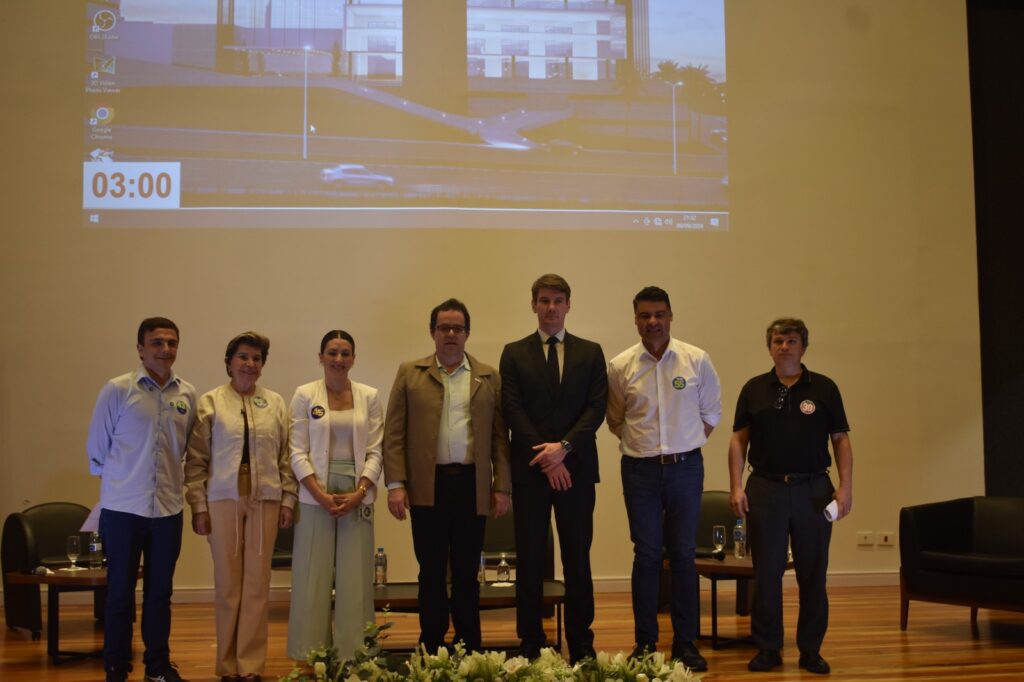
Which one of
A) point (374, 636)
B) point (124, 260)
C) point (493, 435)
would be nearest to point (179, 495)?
point (493, 435)

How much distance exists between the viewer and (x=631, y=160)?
659 centimetres

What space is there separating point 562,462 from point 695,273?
3042 mm

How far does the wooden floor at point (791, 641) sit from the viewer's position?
425cm

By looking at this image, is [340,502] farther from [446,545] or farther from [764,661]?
[764,661]

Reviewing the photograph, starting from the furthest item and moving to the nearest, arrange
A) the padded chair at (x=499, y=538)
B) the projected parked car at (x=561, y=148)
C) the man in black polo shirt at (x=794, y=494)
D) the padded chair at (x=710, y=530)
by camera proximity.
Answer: the projected parked car at (x=561, y=148) → the padded chair at (x=499, y=538) → the padded chair at (x=710, y=530) → the man in black polo shirt at (x=794, y=494)

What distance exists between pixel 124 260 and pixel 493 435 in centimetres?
344

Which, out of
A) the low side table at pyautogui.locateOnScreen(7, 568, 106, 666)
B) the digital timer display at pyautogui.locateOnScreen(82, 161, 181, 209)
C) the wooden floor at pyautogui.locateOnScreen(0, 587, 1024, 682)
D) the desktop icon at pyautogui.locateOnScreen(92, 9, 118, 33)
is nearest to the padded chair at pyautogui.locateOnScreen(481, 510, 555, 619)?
the wooden floor at pyautogui.locateOnScreen(0, 587, 1024, 682)

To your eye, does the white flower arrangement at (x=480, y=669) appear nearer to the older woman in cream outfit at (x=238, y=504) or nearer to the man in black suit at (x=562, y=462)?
the man in black suit at (x=562, y=462)

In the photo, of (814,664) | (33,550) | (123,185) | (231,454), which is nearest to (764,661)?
(814,664)

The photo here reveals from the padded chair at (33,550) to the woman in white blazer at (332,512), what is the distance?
1.96m

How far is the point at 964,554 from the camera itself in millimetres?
5242

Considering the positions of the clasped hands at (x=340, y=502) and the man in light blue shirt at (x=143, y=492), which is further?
the clasped hands at (x=340, y=502)

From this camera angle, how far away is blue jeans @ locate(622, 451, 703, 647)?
410cm

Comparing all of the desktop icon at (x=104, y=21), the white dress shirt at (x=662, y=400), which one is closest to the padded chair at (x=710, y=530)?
the white dress shirt at (x=662, y=400)
